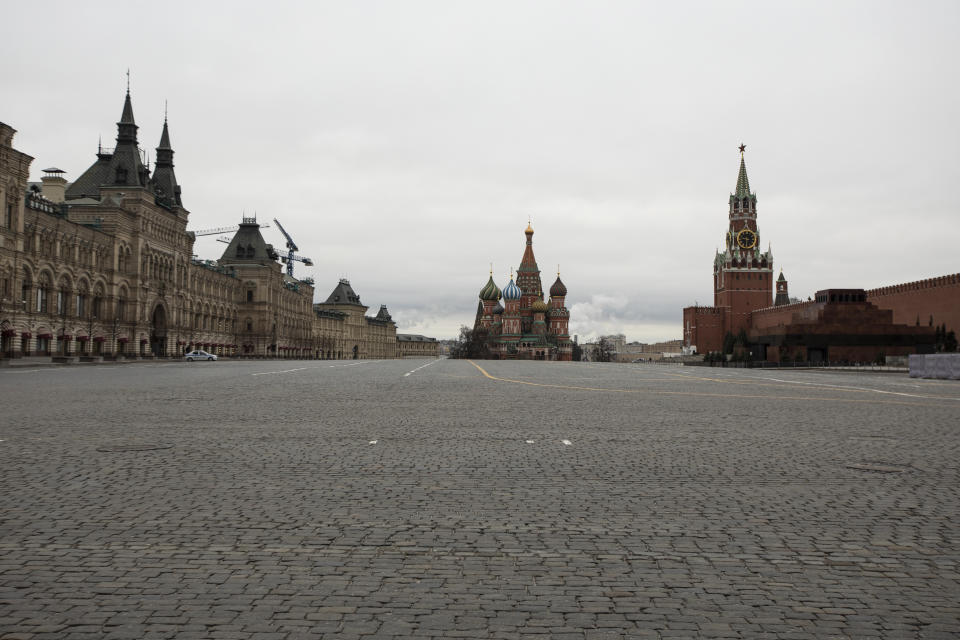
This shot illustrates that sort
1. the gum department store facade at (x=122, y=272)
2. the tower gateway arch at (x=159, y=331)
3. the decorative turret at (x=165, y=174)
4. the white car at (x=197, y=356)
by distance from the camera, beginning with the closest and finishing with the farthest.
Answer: the gum department store facade at (x=122, y=272)
the white car at (x=197, y=356)
the tower gateway arch at (x=159, y=331)
the decorative turret at (x=165, y=174)

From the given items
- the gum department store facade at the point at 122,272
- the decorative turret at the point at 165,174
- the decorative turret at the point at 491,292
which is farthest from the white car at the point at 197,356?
the decorative turret at the point at 491,292

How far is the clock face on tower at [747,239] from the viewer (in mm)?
141375

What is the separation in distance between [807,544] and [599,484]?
2.26 m

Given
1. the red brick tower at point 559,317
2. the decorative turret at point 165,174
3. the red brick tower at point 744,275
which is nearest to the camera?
the decorative turret at point 165,174

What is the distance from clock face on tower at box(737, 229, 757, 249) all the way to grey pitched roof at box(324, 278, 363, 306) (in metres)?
83.9

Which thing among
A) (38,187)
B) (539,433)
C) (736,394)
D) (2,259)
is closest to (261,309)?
(38,187)

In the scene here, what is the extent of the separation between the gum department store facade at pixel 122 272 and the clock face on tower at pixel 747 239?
81491mm

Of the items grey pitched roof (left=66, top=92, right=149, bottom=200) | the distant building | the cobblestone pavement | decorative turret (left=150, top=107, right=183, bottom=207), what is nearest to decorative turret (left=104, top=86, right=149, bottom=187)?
grey pitched roof (left=66, top=92, right=149, bottom=200)

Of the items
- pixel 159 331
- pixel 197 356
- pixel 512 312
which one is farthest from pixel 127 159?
→ pixel 512 312

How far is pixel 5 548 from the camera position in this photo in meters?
4.90

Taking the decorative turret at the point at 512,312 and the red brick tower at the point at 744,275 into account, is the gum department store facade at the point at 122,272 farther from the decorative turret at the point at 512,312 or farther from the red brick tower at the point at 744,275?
the red brick tower at the point at 744,275

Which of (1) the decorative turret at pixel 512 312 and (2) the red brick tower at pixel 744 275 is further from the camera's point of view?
(1) the decorative turret at pixel 512 312

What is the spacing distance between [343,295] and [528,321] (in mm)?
42010

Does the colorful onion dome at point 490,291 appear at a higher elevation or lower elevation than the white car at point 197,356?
higher
